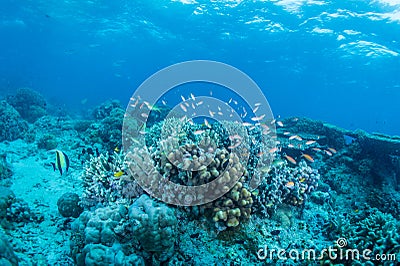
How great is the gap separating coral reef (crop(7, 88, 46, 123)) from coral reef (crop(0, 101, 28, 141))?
191 inches

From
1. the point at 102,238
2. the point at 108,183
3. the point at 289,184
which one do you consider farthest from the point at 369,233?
the point at 108,183

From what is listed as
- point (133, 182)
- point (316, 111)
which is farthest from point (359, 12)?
point (316, 111)

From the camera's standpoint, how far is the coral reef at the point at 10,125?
11172mm

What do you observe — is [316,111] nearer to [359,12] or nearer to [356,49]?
[356,49]

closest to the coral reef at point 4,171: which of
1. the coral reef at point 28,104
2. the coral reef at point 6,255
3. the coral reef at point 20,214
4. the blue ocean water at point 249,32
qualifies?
the coral reef at point 20,214

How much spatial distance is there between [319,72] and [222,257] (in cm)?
4356

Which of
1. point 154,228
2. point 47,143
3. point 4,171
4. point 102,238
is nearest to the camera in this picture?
point 154,228

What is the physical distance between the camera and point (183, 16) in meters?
29.0

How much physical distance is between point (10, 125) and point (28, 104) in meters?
8.84

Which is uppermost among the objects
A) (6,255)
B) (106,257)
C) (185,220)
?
(185,220)

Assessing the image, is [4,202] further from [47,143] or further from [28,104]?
[28,104]

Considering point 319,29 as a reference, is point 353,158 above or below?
below

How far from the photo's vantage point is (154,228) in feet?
12.6

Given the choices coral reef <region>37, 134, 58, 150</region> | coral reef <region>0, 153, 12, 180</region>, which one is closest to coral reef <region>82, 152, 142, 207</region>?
coral reef <region>0, 153, 12, 180</region>
